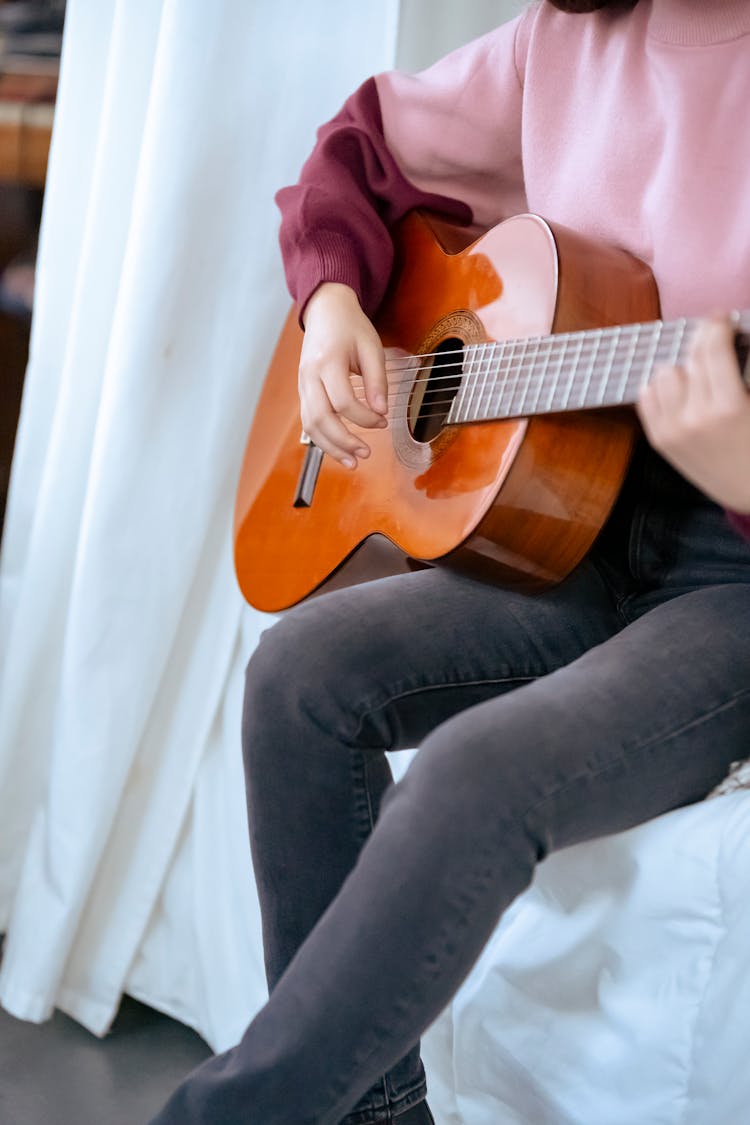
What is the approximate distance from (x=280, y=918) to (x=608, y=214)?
0.62 metres

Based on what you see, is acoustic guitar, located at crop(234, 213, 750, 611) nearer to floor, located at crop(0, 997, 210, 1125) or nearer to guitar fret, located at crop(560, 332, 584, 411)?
guitar fret, located at crop(560, 332, 584, 411)

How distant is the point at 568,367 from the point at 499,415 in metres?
0.08

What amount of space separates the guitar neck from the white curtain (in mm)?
460

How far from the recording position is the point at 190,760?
135 cm

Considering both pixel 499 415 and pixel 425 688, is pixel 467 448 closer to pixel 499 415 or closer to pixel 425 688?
pixel 499 415

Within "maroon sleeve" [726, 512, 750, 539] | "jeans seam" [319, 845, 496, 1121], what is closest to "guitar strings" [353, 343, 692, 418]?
"maroon sleeve" [726, 512, 750, 539]

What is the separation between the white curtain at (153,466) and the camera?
1.25m

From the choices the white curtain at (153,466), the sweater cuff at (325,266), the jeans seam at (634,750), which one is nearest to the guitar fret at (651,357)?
the jeans seam at (634,750)

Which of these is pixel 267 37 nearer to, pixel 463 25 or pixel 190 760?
pixel 463 25

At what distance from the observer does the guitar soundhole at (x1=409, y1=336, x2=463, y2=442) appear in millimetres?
983

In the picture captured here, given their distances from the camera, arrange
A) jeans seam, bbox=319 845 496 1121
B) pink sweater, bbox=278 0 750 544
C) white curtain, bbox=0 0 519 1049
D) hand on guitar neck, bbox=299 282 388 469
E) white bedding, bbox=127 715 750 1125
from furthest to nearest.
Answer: white curtain, bbox=0 0 519 1049, hand on guitar neck, bbox=299 282 388 469, pink sweater, bbox=278 0 750 544, white bedding, bbox=127 715 750 1125, jeans seam, bbox=319 845 496 1121

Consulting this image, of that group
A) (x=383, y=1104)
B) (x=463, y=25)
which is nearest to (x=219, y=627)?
(x=383, y=1104)

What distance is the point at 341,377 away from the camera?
1007 millimetres

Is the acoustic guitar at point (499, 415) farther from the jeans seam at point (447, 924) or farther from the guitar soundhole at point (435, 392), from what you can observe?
the jeans seam at point (447, 924)
